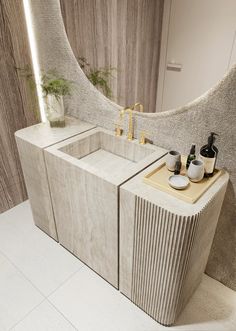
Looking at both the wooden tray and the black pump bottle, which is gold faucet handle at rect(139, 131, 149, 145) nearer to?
the wooden tray

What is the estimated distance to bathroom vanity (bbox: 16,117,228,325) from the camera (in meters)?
1.10

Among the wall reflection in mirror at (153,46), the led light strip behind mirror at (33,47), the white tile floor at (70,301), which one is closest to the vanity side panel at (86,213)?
the white tile floor at (70,301)

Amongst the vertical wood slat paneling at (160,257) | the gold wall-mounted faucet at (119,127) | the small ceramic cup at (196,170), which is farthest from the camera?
the gold wall-mounted faucet at (119,127)

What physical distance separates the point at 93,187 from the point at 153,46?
2.64 ft

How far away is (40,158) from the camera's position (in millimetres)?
1572

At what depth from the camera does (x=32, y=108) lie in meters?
2.08

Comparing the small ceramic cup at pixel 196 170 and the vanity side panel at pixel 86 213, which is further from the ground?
the small ceramic cup at pixel 196 170

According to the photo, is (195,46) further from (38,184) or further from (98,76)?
(38,184)

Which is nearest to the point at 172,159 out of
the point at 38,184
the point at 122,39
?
the point at 122,39

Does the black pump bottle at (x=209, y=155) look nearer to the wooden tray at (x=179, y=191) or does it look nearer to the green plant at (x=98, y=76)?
the wooden tray at (x=179, y=191)

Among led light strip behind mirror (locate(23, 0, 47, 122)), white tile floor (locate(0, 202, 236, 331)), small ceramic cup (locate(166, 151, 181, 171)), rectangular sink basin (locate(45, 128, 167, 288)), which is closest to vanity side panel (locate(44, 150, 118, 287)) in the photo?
rectangular sink basin (locate(45, 128, 167, 288))

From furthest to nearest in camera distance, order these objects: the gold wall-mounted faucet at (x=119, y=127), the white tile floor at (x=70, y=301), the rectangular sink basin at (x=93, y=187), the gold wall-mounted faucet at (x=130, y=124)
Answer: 1. the gold wall-mounted faucet at (x=119, y=127)
2. the gold wall-mounted faucet at (x=130, y=124)
3. the white tile floor at (x=70, y=301)
4. the rectangular sink basin at (x=93, y=187)

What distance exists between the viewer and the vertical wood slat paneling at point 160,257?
105cm

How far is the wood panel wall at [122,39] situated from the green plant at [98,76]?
32mm
